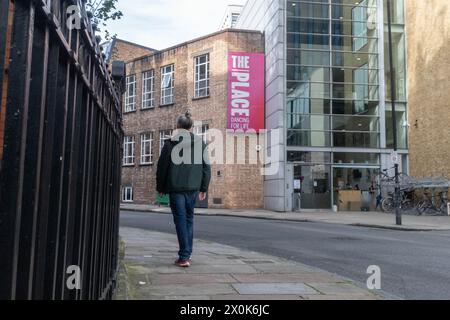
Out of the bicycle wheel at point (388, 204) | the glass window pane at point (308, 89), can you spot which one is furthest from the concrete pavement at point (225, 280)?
the glass window pane at point (308, 89)

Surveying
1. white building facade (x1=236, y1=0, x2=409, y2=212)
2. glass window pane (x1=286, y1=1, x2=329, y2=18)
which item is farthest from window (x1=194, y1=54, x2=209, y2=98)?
glass window pane (x1=286, y1=1, x2=329, y2=18)

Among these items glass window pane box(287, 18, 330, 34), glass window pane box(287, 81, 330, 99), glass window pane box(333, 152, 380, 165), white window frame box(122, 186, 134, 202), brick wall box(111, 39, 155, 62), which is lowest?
white window frame box(122, 186, 134, 202)

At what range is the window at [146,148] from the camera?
3312 cm

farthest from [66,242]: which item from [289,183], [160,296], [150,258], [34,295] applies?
[289,183]

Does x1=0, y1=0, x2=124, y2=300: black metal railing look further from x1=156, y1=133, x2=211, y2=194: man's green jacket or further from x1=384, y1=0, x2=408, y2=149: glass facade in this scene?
x1=384, y1=0, x2=408, y2=149: glass facade

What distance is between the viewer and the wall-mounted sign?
90.9 ft

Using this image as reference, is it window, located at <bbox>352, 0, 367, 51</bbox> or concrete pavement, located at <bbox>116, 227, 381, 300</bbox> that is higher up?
window, located at <bbox>352, 0, 367, 51</bbox>

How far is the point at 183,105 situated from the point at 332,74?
9.53 m

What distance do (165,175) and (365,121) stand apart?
23.2 metres

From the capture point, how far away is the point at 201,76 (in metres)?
30.5

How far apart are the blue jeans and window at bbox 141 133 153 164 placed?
2703 centimetres

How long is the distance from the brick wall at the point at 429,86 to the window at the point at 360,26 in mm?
2748

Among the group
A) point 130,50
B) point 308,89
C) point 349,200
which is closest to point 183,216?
point 349,200

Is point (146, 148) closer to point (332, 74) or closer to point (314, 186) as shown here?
point (314, 186)
